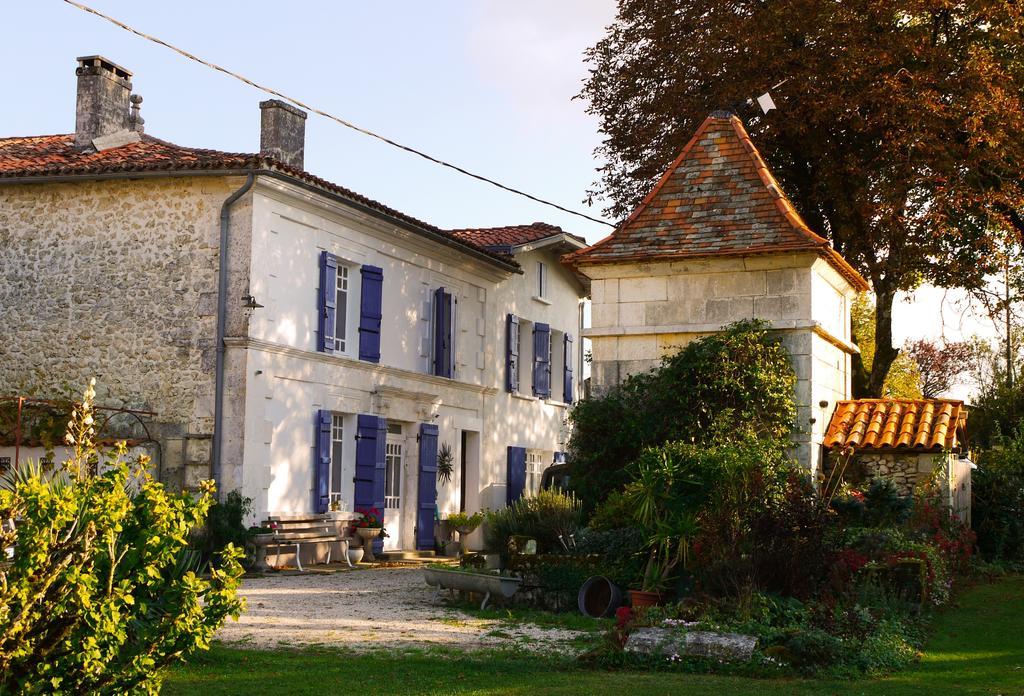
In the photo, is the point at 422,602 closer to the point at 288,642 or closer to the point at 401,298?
the point at 288,642

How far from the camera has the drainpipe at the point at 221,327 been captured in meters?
17.9

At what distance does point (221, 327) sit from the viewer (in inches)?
709

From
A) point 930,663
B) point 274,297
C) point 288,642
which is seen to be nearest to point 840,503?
point 930,663

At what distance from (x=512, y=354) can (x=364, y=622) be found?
1457 cm

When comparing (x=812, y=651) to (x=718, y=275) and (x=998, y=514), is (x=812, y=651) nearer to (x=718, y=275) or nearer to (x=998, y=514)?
(x=718, y=275)

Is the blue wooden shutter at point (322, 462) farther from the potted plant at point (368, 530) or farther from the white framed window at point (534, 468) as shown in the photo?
the white framed window at point (534, 468)

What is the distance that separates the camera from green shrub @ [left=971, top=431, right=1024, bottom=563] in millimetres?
18781

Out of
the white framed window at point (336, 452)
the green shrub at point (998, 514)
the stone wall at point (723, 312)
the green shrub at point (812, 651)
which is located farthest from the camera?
the white framed window at point (336, 452)

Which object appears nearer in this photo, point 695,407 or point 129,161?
point 695,407

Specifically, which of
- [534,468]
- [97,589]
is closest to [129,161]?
[534,468]

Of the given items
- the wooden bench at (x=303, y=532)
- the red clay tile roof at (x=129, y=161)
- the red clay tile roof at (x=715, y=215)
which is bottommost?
the wooden bench at (x=303, y=532)

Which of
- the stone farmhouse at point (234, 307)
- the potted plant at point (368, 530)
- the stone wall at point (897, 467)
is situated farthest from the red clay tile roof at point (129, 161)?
the stone wall at point (897, 467)

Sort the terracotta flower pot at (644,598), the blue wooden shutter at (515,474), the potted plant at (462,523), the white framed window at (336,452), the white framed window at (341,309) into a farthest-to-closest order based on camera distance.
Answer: the blue wooden shutter at (515,474)
the potted plant at (462,523)
the white framed window at (341,309)
the white framed window at (336,452)
the terracotta flower pot at (644,598)

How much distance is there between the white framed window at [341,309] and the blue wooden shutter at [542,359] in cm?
729
